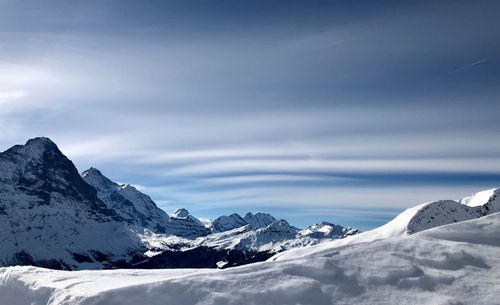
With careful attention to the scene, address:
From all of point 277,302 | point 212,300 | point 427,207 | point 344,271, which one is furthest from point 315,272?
point 427,207

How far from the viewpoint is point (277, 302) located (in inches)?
475

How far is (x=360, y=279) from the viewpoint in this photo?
12.6 metres

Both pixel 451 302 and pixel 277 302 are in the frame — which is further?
pixel 277 302

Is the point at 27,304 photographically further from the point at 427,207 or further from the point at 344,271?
the point at 427,207

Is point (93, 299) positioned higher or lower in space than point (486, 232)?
lower

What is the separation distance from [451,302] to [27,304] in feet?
40.6

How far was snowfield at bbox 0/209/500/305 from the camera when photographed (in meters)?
11.9

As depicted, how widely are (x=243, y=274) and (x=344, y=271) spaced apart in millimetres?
2569

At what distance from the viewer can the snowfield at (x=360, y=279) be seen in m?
11.9

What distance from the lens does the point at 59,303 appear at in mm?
14180

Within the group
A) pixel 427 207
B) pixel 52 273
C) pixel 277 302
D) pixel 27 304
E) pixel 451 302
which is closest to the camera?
pixel 451 302

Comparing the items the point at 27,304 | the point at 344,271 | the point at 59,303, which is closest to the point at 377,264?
the point at 344,271

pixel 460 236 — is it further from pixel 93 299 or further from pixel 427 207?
pixel 427 207

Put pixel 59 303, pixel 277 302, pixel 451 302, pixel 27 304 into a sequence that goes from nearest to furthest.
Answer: pixel 451 302 → pixel 277 302 → pixel 59 303 → pixel 27 304
